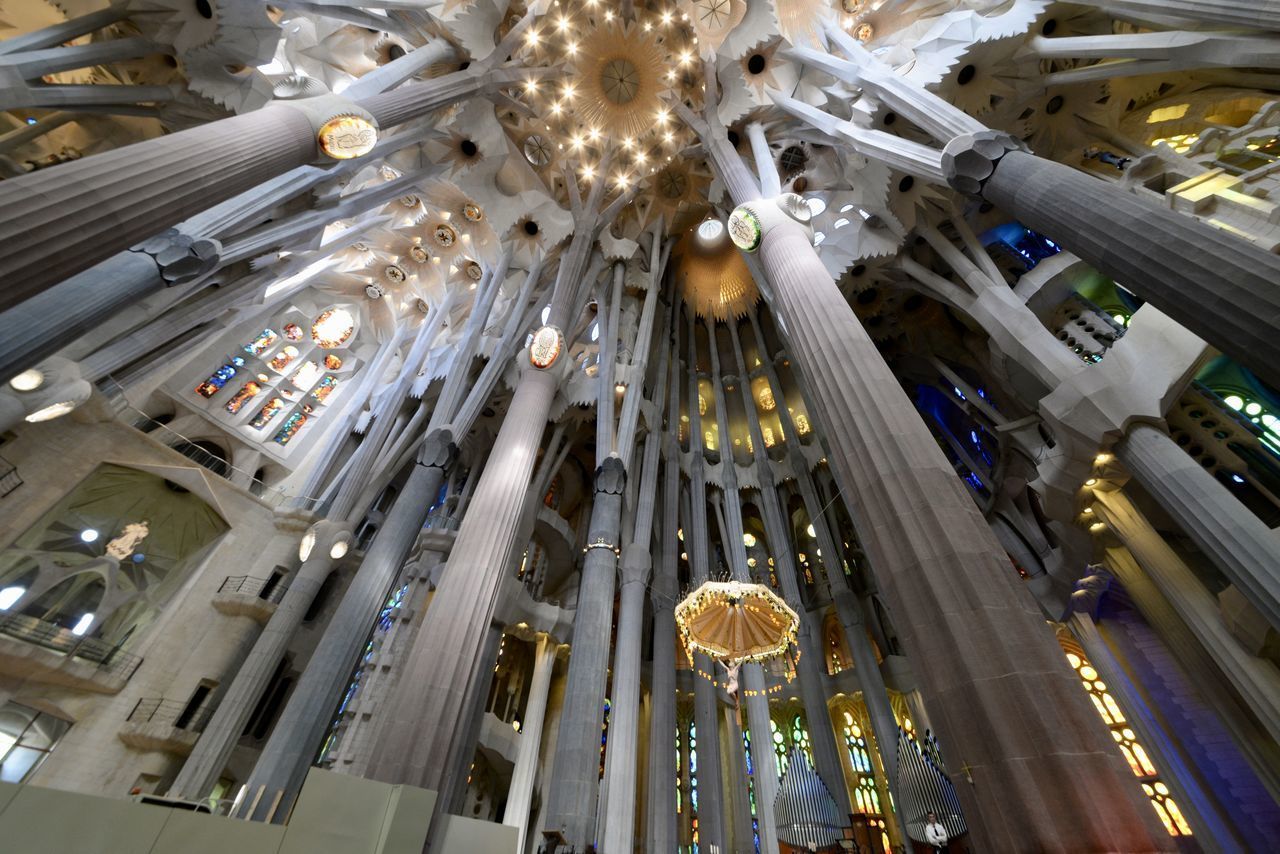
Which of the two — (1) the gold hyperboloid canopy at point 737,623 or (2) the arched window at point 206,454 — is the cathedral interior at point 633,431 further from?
(2) the arched window at point 206,454

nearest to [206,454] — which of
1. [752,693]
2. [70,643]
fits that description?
[70,643]

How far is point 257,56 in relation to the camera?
7.79m

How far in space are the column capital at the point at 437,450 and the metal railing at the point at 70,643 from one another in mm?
8489

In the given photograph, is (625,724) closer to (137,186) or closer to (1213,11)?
(137,186)

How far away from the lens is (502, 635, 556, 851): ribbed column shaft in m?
10.9

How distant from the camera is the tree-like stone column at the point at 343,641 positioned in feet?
29.1

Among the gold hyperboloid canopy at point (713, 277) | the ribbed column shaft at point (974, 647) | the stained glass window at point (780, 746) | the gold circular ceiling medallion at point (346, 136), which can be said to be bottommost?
the ribbed column shaft at point (974, 647)

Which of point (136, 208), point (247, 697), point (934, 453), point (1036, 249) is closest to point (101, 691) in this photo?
point (247, 697)

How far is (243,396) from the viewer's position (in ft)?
53.9

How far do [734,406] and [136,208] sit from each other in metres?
17.0

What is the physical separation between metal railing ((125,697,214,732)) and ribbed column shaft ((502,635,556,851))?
24.7ft

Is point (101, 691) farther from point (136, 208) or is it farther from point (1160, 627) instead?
point (1160, 627)

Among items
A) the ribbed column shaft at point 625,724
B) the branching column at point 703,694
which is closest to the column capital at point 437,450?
the ribbed column shaft at point 625,724

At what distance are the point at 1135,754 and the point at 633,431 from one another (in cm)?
1280
